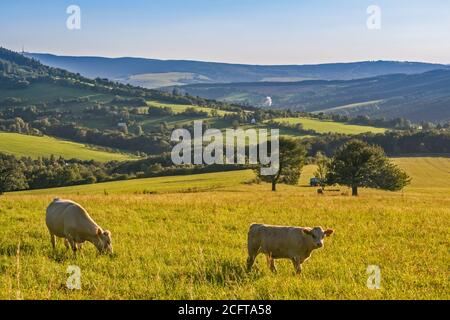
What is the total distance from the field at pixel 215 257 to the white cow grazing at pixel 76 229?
0.36 metres

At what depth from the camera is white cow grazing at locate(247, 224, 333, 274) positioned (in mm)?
11859

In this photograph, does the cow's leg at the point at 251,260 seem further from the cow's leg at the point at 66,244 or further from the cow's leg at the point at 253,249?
the cow's leg at the point at 66,244

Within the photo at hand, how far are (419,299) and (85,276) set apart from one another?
6665mm

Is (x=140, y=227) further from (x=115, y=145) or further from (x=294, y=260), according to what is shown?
(x=115, y=145)

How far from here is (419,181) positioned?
9669cm

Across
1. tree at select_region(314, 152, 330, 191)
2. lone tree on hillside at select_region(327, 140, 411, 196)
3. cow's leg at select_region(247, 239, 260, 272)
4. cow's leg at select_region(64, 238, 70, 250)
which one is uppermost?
cow's leg at select_region(247, 239, 260, 272)

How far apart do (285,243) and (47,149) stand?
478 feet

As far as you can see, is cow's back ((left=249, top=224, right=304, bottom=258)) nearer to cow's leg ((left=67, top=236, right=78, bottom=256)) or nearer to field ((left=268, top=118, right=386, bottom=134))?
cow's leg ((left=67, top=236, right=78, bottom=256))

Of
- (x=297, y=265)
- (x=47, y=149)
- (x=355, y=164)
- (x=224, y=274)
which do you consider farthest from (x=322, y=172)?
(x=47, y=149)

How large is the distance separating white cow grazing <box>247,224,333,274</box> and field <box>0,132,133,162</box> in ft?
435

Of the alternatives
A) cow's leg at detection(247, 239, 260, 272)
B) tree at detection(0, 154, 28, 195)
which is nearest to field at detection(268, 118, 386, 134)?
tree at detection(0, 154, 28, 195)

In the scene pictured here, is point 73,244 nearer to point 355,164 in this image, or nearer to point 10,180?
point 355,164

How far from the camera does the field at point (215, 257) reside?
9.38m
